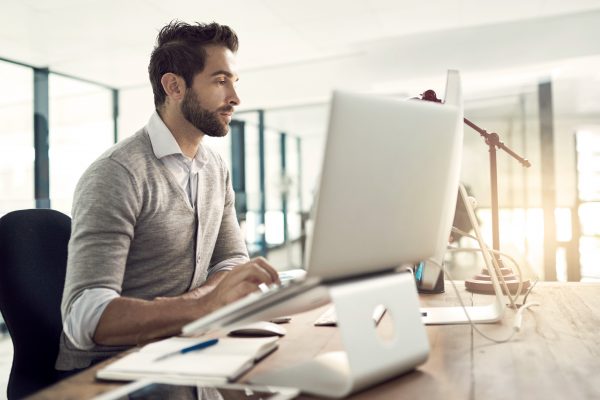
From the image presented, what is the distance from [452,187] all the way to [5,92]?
428 centimetres

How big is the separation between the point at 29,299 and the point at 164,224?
1.12 ft

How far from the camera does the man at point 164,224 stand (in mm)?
1054

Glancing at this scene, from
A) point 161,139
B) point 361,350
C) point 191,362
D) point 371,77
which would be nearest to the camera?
point 361,350

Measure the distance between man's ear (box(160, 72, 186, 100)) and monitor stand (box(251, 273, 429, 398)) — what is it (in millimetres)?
1039

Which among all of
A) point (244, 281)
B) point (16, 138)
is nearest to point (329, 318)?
point (244, 281)

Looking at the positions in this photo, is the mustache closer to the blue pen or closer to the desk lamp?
the desk lamp

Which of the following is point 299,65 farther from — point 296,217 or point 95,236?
point 95,236

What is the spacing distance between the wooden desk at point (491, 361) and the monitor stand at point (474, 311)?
0.03 metres

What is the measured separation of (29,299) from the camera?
120 cm

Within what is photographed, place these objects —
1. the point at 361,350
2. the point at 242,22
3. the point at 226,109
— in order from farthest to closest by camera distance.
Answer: the point at 242,22
the point at 226,109
the point at 361,350

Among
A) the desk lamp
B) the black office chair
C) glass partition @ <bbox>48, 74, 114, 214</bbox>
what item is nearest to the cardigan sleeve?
the black office chair

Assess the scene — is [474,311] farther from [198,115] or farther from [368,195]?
[198,115]

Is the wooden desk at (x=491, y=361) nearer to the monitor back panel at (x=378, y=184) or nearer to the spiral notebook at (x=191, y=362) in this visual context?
the spiral notebook at (x=191, y=362)

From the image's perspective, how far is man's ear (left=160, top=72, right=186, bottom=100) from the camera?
1602mm
